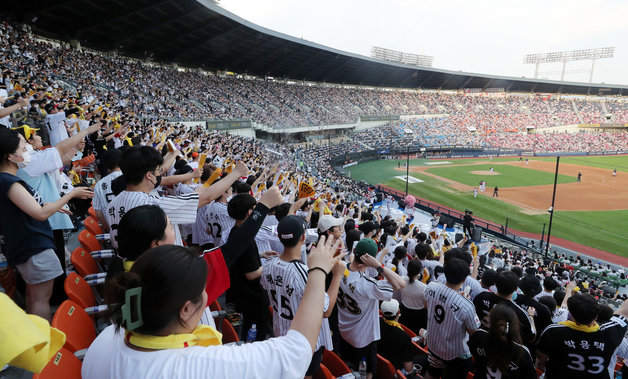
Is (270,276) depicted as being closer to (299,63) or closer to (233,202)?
(233,202)

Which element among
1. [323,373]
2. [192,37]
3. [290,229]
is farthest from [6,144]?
[192,37]

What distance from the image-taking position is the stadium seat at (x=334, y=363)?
10.7 ft

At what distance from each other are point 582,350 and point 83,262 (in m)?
5.29

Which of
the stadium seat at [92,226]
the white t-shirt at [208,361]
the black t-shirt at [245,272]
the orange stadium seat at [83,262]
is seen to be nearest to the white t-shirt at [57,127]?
the stadium seat at [92,226]

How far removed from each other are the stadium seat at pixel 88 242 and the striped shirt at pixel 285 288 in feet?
8.25

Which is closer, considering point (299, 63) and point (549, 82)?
point (299, 63)

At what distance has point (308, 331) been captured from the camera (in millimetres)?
1554

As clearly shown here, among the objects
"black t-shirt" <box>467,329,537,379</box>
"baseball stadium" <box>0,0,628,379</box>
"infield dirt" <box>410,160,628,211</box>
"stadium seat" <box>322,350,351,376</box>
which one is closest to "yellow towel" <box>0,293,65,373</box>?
"baseball stadium" <box>0,0,628,379</box>

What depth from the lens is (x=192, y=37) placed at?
3447 centimetres

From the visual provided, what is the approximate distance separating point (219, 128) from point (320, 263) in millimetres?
34040

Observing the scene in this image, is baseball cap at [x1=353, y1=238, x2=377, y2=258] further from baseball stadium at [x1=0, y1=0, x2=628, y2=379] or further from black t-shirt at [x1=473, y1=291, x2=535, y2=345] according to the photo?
black t-shirt at [x1=473, y1=291, x2=535, y2=345]

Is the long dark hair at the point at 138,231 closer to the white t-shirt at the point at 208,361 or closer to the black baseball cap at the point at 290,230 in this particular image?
the white t-shirt at the point at 208,361

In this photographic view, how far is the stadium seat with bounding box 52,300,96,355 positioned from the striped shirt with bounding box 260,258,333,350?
1502 millimetres

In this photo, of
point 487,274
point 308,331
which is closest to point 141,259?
point 308,331
